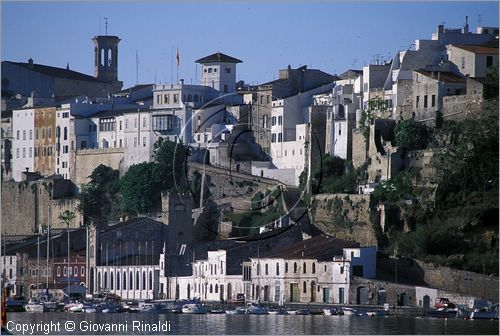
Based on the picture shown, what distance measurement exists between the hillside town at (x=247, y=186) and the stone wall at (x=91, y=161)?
80 mm

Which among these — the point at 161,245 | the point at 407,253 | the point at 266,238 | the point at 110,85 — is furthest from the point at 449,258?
the point at 110,85

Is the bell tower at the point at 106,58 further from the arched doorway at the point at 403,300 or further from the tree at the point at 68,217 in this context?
the arched doorway at the point at 403,300

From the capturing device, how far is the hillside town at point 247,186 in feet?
255

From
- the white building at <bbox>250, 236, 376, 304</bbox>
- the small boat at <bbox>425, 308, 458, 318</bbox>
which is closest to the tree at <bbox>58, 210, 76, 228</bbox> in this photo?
the white building at <bbox>250, 236, 376, 304</bbox>

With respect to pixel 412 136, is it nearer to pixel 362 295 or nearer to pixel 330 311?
pixel 362 295

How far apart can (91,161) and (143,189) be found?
27.2 feet

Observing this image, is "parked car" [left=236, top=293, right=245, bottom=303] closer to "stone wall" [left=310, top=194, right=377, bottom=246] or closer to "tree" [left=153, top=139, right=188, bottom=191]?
"stone wall" [left=310, top=194, right=377, bottom=246]

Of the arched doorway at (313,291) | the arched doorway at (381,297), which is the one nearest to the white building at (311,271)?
the arched doorway at (313,291)

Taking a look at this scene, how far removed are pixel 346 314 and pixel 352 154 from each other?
722 inches

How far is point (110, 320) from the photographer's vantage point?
235 ft

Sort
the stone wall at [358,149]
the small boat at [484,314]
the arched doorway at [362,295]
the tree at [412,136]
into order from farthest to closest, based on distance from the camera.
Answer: the stone wall at [358,149], the tree at [412,136], the arched doorway at [362,295], the small boat at [484,314]

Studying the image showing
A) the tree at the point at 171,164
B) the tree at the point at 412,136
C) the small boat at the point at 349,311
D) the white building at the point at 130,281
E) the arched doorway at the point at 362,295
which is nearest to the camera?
the small boat at the point at 349,311

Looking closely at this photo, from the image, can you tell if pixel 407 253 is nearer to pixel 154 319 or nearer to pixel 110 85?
pixel 154 319

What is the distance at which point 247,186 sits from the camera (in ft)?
308
